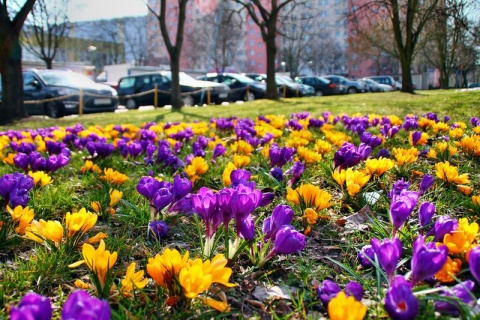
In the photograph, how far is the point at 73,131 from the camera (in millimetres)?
5246

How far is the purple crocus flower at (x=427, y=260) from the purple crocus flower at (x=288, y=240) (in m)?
0.38

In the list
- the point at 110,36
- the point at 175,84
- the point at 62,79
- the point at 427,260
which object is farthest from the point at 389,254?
the point at 110,36

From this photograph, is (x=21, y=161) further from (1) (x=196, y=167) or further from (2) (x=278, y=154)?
(2) (x=278, y=154)

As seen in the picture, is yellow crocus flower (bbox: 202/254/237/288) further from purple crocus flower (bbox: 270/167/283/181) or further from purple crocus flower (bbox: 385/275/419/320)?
purple crocus flower (bbox: 270/167/283/181)

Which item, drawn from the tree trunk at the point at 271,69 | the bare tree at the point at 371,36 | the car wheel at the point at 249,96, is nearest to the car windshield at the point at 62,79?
the tree trunk at the point at 271,69

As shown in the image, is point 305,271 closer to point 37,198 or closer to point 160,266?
point 160,266

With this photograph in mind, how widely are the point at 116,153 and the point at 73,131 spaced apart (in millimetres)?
1419

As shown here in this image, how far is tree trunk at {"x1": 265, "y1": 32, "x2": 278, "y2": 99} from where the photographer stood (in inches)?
753

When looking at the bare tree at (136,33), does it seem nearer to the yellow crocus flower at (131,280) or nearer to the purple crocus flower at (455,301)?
the yellow crocus flower at (131,280)

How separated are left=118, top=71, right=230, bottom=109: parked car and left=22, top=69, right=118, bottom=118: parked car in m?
3.17

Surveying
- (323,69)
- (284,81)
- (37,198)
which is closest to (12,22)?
(37,198)

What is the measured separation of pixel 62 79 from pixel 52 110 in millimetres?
1576

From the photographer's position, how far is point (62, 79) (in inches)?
565

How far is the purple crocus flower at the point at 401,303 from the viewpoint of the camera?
3.15ft
